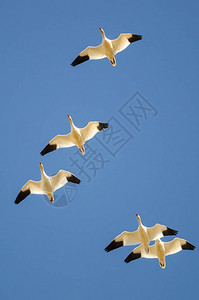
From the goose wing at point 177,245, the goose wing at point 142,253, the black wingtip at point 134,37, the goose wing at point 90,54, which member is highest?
the goose wing at point 90,54

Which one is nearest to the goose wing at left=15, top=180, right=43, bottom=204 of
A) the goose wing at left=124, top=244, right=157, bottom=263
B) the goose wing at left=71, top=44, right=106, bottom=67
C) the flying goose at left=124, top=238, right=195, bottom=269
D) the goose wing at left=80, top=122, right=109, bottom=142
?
the goose wing at left=80, top=122, right=109, bottom=142

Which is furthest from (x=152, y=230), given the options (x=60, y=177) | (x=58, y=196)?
(x=58, y=196)

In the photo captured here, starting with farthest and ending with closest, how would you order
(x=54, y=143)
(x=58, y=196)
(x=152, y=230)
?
(x=58, y=196)
(x=54, y=143)
(x=152, y=230)

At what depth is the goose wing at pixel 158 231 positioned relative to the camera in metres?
18.4

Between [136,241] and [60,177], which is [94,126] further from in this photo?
[136,241]

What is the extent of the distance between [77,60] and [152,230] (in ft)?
27.7

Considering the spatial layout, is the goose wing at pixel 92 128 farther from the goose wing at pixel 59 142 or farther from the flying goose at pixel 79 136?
the goose wing at pixel 59 142

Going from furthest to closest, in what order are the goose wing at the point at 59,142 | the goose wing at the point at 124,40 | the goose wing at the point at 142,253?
the goose wing at the point at 124,40, the goose wing at the point at 59,142, the goose wing at the point at 142,253

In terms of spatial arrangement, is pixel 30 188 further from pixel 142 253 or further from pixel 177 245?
pixel 177 245

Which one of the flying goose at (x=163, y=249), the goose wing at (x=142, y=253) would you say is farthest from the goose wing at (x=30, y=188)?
the flying goose at (x=163, y=249)

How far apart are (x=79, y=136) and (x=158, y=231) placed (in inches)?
201

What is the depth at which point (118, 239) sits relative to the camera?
753 inches

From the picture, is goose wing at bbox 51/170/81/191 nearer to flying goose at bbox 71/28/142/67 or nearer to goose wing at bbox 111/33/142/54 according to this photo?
flying goose at bbox 71/28/142/67

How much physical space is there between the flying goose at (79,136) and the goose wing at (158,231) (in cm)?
437
